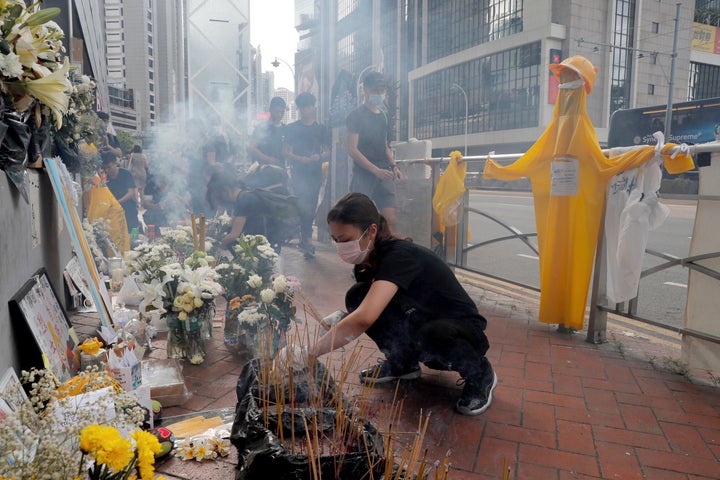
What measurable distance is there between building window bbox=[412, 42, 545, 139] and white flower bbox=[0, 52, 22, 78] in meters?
35.7

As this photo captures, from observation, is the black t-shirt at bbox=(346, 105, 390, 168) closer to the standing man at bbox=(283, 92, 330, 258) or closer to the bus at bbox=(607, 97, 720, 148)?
the standing man at bbox=(283, 92, 330, 258)

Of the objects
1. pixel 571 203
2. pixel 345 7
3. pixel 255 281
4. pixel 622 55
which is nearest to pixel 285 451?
pixel 255 281

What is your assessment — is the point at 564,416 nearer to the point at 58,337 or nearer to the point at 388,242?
the point at 388,242

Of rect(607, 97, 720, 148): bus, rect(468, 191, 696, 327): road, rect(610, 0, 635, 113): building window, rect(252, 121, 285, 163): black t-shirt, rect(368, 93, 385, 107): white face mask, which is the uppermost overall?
rect(610, 0, 635, 113): building window

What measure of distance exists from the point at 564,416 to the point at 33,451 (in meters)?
2.41

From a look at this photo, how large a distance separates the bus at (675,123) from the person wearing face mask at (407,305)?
461 inches

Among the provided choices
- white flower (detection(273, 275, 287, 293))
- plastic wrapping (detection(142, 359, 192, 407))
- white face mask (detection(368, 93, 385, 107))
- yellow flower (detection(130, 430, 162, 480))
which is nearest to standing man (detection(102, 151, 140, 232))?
white face mask (detection(368, 93, 385, 107))

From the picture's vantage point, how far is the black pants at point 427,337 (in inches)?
110

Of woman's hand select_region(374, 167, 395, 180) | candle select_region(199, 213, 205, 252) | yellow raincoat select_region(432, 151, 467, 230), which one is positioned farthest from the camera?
woman's hand select_region(374, 167, 395, 180)

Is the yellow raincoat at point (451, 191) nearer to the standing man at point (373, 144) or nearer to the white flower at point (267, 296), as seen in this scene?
the standing man at point (373, 144)

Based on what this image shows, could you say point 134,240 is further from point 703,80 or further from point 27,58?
point 703,80

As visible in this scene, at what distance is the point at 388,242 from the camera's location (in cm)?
272

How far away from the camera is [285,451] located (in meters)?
1.81

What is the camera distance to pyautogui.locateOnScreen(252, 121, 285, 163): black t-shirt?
7523mm
